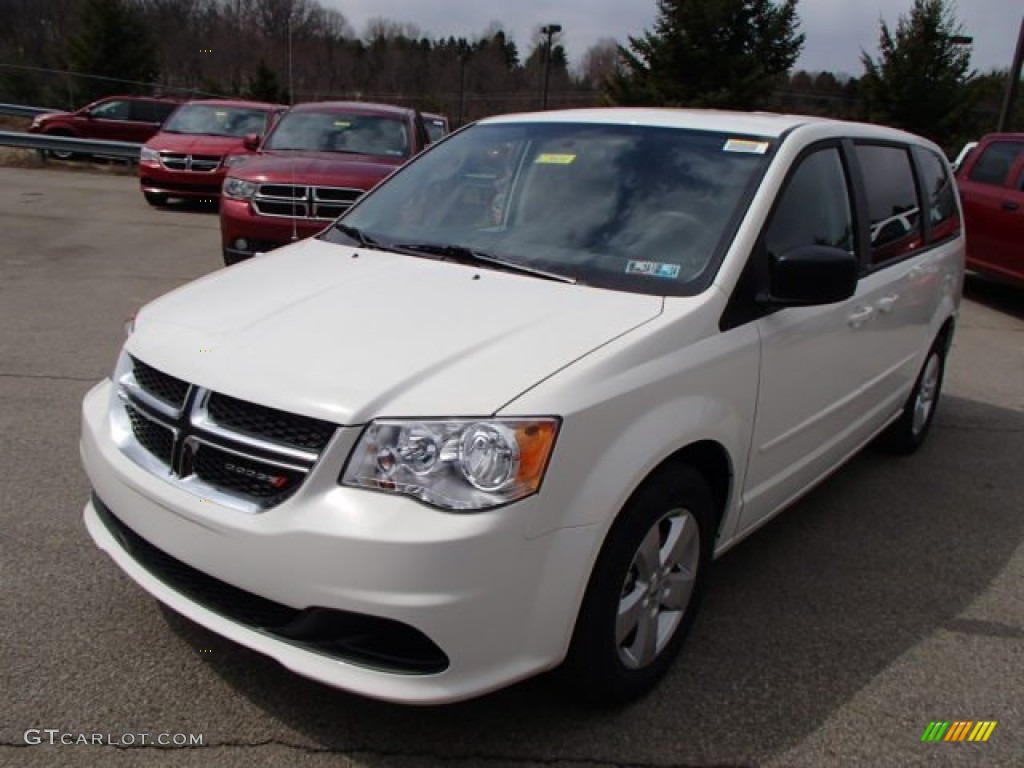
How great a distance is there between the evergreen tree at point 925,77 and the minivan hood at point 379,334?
2865 centimetres

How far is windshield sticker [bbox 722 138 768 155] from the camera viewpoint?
3293 mm

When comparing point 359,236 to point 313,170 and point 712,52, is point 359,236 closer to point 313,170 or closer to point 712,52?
point 313,170

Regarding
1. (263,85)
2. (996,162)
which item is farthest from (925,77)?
(263,85)

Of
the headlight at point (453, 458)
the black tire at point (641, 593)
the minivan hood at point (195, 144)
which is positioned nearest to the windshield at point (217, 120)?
the minivan hood at point (195, 144)

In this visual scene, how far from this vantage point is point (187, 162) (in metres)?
13.3

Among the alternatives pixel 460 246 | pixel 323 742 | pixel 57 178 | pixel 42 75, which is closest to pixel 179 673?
pixel 323 742

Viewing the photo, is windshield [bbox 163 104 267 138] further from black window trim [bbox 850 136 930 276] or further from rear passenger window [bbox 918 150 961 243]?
black window trim [bbox 850 136 930 276]

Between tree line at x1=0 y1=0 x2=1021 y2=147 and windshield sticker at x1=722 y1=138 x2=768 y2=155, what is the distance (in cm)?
2555

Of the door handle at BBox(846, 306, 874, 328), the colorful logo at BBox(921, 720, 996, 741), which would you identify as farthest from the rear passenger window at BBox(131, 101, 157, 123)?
the colorful logo at BBox(921, 720, 996, 741)

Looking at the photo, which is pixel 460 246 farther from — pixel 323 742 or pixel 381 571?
pixel 323 742

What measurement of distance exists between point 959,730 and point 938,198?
3270 mm

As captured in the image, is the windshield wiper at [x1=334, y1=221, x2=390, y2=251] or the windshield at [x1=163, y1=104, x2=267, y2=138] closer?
the windshield wiper at [x1=334, y1=221, x2=390, y2=251]

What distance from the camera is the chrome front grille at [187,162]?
525 inches

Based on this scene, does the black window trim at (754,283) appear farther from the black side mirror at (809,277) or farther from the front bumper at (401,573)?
the front bumper at (401,573)
